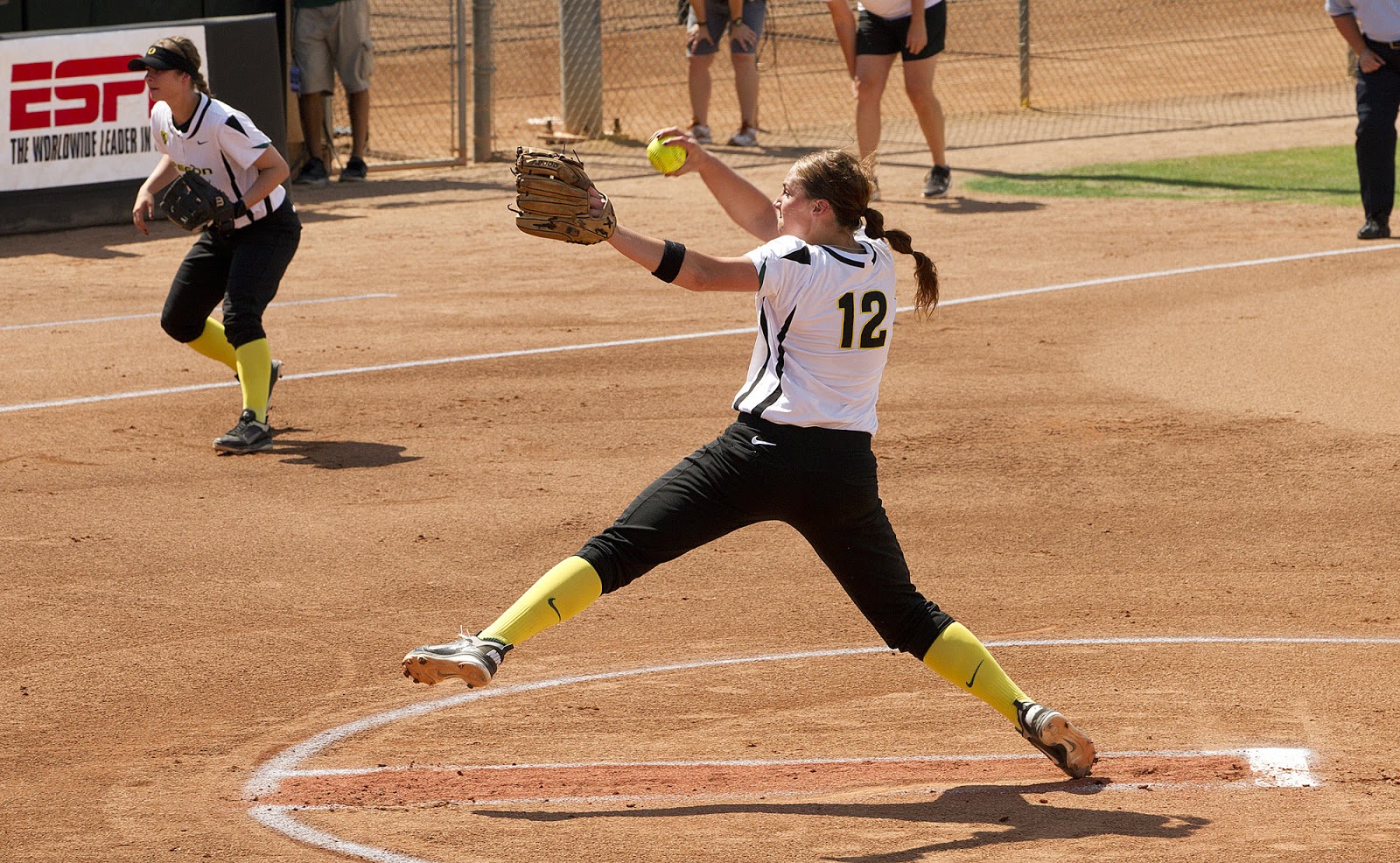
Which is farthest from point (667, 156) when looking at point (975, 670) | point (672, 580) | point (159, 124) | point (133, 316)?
point (133, 316)

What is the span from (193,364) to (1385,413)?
7174 mm

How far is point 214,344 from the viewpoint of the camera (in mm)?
9422

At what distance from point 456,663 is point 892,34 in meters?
11.2

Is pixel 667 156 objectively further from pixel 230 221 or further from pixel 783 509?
pixel 230 221

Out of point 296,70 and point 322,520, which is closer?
point 322,520

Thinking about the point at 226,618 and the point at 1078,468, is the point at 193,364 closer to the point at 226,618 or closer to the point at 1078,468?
the point at 226,618

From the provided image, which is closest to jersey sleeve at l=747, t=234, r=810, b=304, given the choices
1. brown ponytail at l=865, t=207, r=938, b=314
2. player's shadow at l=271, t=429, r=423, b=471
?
brown ponytail at l=865, t=207, r=938, b=314

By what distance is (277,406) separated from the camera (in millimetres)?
9852

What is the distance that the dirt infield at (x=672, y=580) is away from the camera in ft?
15.8

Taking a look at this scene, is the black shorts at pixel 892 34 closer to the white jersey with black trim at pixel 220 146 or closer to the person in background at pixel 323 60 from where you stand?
the person in background at pixel 323 60

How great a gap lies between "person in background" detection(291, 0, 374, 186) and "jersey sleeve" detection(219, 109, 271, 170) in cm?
827

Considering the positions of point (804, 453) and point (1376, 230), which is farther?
point (1376, 230)

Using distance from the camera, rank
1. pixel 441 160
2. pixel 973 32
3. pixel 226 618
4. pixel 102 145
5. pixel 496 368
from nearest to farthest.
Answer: pixel 226 618 → pixel 496 368 → pixel 102 145 → pixel 441 160 → pixel 973 32

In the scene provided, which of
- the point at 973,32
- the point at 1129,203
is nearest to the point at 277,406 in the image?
the point at 1129,203
